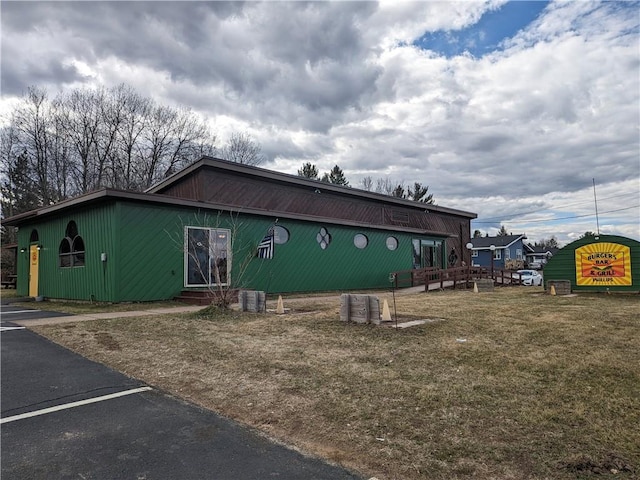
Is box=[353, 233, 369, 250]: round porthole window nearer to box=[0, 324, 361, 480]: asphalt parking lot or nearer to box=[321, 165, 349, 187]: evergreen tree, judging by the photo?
box=[0, 324, 361, 480]: asphalt parking lot

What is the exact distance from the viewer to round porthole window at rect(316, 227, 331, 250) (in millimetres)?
18281

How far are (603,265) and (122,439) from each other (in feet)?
51.6

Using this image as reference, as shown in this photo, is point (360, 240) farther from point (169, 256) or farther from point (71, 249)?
point (71, 249)

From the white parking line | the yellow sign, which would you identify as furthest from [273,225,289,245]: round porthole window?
the white parking line

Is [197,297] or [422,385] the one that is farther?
[197,297]

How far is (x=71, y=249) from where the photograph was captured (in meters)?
14.5

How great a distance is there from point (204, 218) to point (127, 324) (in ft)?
19.8

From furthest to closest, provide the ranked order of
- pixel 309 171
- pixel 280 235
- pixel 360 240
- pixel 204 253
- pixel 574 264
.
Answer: pixel 309 171 < pixel 360 240 < pixel 280 235 < pixel 574 264 < pixel 204 253

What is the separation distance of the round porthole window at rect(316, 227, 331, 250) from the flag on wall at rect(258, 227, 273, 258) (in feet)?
8.25

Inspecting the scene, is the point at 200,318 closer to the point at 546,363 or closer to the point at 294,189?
the point at 546,363

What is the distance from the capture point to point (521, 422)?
3582mm

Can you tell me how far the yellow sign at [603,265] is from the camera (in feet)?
46.4

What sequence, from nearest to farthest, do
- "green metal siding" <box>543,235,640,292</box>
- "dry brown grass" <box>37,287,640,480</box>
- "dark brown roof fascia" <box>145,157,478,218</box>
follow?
1. "dry brown grass" <box>37,287,640,480</box>
2. "green metal siding" <box>543,235,640,292</box>
3. "dark brown roof fascia" <box>145,157,478,218</box>

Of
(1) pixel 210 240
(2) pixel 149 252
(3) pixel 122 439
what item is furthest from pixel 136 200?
(3) pixel 122 439
